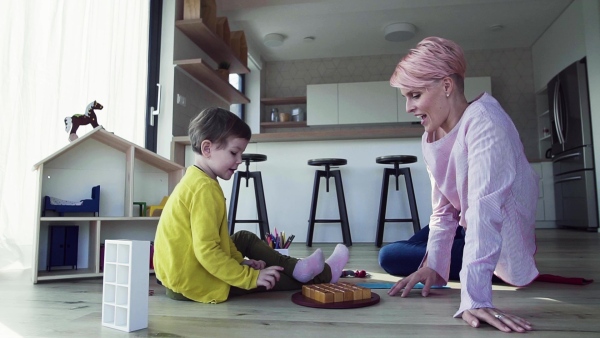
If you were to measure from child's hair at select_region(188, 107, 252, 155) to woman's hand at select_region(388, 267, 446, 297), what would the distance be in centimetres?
68

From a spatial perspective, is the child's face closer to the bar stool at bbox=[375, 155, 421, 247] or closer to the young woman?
the young woman

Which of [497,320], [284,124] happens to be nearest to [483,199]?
[497,320]

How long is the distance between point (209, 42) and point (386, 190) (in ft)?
6.67

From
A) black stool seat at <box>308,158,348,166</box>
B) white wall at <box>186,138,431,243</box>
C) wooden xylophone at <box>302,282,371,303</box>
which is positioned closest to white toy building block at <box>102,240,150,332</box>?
wooden xylophone at <box>302,282,371,303</box>

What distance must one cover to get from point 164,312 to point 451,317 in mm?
743

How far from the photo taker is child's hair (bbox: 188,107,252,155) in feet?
4.75

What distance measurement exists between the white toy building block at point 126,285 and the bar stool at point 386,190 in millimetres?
2511

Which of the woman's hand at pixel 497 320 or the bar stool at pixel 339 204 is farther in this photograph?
the bar stool at pixel 339 204

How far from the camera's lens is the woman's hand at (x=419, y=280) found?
1383 mm

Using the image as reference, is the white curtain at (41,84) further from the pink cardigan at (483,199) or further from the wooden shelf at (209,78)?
the pink cardigan at (483,199)

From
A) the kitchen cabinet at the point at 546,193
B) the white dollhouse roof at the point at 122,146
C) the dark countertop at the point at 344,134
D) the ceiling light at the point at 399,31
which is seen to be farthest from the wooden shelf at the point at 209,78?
the kitchen cabinet at the point at 546,193

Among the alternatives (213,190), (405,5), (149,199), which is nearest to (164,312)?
(213,190)

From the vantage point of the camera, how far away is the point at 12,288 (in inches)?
63.7

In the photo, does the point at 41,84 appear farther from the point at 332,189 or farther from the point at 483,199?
the point at 332,189
